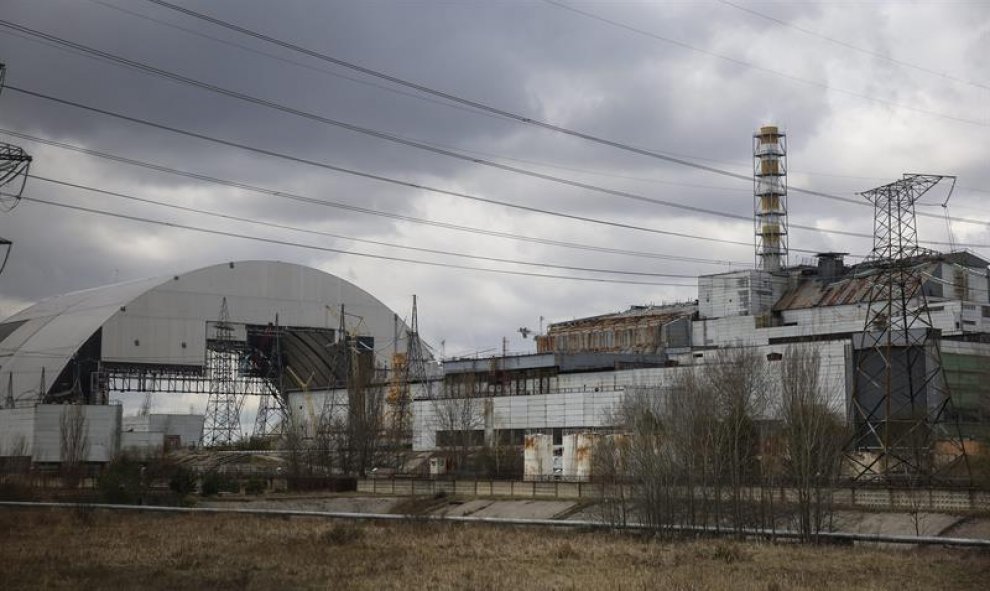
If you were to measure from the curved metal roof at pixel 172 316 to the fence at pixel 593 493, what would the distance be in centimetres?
3308

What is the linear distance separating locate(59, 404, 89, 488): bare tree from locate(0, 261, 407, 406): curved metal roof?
33.8 feet

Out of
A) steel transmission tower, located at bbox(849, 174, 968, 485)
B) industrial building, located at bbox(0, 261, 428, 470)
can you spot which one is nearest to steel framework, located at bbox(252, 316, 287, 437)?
industrial building, located at bbox(0, 261, 428, 470)

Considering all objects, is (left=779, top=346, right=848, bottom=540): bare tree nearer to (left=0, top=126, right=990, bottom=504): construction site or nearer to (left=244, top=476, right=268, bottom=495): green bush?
(left=0, top=126, right=990, bottom=504): construction site

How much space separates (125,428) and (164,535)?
65626 millimetres

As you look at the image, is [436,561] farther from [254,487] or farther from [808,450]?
[254,487]

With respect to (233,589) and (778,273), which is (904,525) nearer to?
(233,589)

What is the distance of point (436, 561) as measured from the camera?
24.8 m

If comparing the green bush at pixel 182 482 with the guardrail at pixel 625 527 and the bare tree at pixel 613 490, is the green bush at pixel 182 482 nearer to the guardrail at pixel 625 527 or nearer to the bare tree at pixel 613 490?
the guardrail at pixel 625 527

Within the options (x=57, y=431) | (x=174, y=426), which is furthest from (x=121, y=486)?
(x=174, y=426)

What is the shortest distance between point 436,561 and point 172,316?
215 feet

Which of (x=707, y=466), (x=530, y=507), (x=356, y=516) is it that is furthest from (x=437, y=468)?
(x=707, y=466)

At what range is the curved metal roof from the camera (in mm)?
83312

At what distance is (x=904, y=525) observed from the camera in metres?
35.5

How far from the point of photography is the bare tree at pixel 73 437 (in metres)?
67.8
